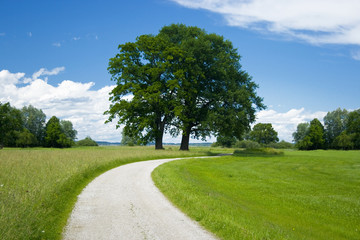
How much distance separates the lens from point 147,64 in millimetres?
40188

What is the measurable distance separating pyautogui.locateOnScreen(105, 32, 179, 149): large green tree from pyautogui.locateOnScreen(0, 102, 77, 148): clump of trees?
Answer: 105 ft

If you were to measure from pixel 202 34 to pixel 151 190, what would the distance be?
115ft

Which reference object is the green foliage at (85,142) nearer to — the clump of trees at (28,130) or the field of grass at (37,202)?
the clump of trees at (28,130)

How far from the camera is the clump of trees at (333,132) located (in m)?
74.2

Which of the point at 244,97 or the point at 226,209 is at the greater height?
the point at 244,97

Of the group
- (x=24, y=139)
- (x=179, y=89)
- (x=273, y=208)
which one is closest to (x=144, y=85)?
(x=179, y=89)

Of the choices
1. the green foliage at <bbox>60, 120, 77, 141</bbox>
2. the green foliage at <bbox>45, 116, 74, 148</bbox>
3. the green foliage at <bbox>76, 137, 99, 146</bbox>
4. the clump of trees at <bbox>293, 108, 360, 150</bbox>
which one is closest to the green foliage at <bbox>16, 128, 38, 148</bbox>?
the green foliage at <bbox>45, 116, 74, 148</bbox>

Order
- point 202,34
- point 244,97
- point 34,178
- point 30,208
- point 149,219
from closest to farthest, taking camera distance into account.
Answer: point 30,208, point 149,219, point 34,178, point 244,97, point 202,34

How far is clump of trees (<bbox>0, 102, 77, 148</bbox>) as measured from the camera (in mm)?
58009

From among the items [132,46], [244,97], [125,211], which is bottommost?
[125,211]

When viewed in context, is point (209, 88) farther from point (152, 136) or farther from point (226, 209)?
point (226, 209)

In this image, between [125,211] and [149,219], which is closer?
[149,219]

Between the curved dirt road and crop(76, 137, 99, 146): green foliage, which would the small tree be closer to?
crop(76, 137, 99, 146): green foliage

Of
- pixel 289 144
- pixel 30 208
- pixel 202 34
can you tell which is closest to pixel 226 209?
pixel 30 208
